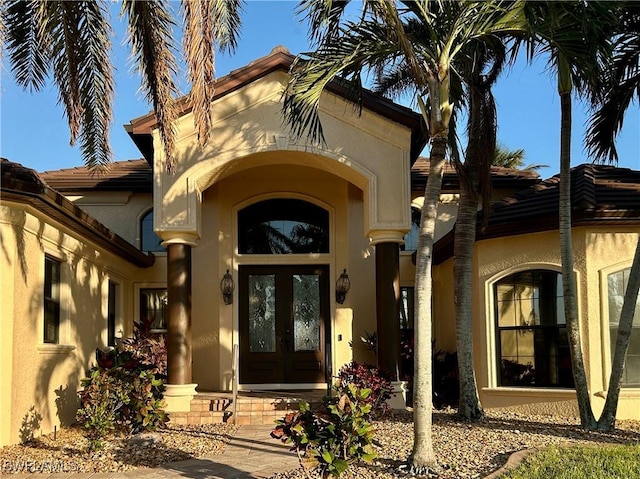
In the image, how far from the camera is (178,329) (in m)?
11.5

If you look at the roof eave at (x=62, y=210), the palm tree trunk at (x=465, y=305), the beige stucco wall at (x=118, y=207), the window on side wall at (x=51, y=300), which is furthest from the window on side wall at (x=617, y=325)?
the beige stucco wall at (x=118, y=207)

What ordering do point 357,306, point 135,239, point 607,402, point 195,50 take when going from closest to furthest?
point 195,50 → point 607,402 → point 357,306 → point 135,239

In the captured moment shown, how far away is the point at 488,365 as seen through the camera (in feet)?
39.7

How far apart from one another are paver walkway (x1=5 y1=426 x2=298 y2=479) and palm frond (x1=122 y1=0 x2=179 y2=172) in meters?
4.19

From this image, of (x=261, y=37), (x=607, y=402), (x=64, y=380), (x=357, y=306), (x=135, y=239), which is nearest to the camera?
(x=607, y=402)

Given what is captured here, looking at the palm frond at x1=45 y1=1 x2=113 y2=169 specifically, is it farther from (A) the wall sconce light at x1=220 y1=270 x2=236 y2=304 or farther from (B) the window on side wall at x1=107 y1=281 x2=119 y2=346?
(B) the window on side wall at x1=107 y1=281 x2=119 y2=346

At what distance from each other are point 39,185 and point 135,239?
6.83 metres

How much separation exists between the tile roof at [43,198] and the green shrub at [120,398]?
2.28 m

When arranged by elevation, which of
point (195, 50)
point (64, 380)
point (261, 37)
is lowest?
point (64, 380)

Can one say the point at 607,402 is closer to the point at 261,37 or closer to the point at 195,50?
the point at 195,50

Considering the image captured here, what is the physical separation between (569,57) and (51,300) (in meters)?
8.59

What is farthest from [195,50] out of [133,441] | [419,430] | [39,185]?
[133,441]

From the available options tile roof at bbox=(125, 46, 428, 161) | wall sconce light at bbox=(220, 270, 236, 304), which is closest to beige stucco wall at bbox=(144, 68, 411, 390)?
tile roof at bbox=(125, 46, 428, 161)

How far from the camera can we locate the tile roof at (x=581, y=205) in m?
10.8
